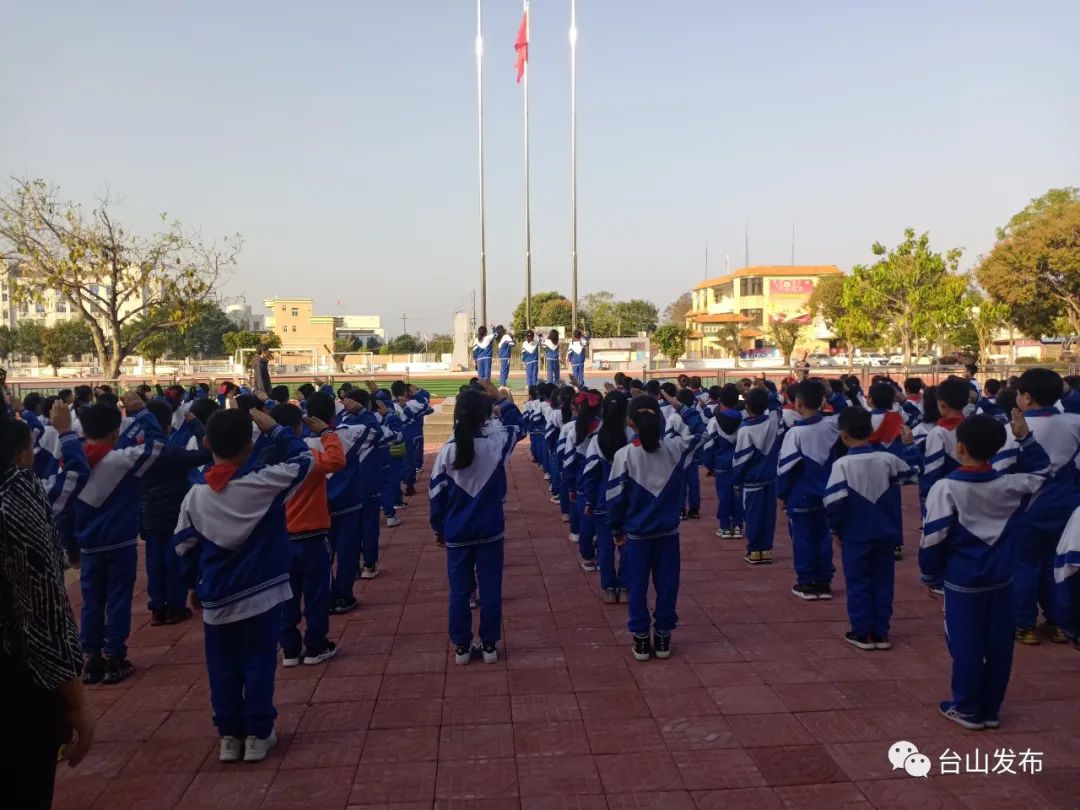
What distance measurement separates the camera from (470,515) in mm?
5086

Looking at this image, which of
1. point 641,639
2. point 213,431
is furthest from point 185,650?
point 641,639

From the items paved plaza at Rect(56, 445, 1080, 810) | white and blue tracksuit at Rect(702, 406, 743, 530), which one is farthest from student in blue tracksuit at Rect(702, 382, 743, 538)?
paved plaza at Rect(56, 445, 1080, 810)

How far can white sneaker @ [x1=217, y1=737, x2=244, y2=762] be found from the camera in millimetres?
4031

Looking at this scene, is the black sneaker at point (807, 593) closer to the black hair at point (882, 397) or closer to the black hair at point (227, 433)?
the black hair at point (882, 397)

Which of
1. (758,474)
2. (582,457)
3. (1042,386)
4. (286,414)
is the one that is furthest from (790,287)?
(286,414)

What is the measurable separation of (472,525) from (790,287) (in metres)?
66.0

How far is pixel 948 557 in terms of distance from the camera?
421 centimetres

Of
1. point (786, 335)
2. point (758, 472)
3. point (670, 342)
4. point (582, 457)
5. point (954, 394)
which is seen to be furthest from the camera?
point (786, 335)

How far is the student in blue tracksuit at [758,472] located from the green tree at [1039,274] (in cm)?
2886

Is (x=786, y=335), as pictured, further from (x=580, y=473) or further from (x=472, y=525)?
(x=472, y=525)

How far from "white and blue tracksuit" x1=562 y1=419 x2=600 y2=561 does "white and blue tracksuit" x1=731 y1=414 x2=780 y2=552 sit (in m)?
1.42

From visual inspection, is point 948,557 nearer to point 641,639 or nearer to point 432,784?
point 641,639

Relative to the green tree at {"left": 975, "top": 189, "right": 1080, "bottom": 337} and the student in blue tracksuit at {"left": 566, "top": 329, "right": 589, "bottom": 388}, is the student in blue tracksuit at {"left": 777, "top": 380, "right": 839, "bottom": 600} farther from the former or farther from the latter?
the green tree at {"left": 975, "top": 189, "right": 1080, "bottom": 337}

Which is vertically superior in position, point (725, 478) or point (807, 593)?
point (725, 478)
